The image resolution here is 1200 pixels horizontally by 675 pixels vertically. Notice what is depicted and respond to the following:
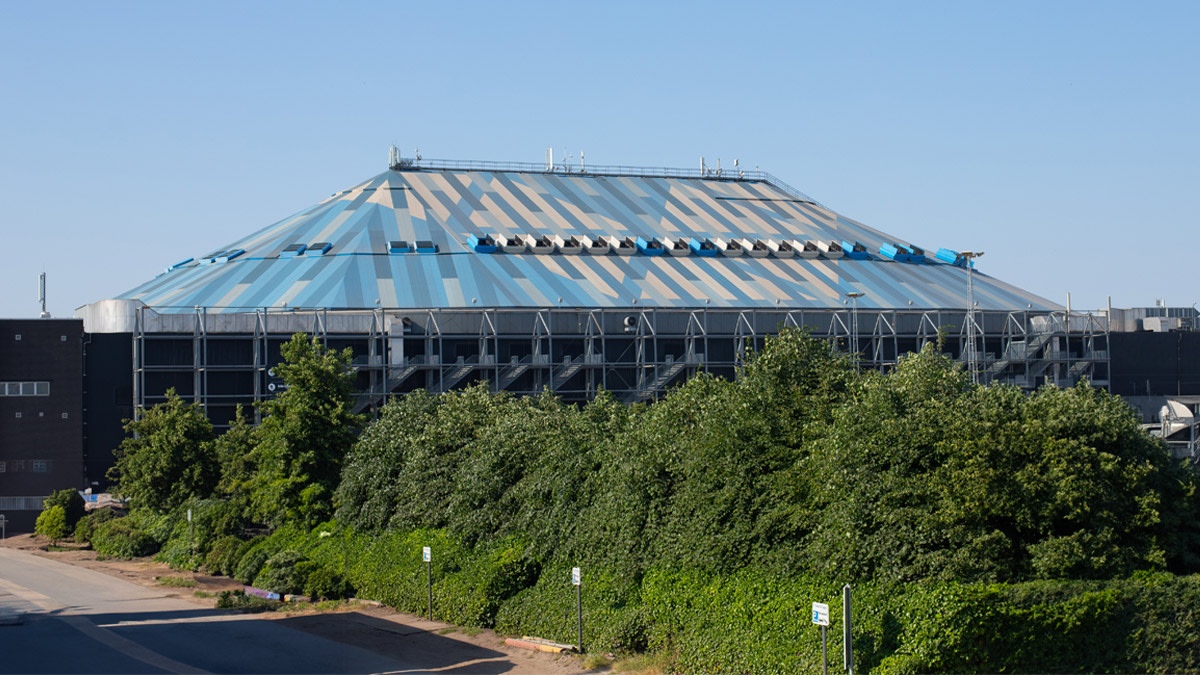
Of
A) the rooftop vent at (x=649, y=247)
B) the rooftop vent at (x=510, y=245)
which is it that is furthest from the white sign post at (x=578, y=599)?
the rooftop vent at (x=649, y=247)

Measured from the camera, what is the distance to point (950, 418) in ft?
67.8

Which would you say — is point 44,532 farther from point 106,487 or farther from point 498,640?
point 498,640

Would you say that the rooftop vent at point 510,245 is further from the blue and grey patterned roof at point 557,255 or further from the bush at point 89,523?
the bush at point 89,523

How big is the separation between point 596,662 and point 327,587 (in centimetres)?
1206

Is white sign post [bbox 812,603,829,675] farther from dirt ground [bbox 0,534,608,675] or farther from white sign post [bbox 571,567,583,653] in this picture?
white sign post [bbox 571,567,583,653]

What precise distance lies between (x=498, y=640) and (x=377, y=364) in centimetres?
2905

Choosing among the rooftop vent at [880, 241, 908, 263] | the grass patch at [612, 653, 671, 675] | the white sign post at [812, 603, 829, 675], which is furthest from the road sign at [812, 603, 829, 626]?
the rooftop vent at [880, 241, 908, 263]

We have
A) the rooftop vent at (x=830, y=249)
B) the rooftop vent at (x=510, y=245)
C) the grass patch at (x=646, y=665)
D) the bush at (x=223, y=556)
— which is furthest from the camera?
the rooftop vent at (x=830, y=249)

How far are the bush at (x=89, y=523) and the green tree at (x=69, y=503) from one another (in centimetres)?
53

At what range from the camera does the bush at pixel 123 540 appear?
148ft

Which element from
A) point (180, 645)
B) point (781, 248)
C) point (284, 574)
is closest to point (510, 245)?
point (781, 248)

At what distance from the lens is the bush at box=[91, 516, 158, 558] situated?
148 feet

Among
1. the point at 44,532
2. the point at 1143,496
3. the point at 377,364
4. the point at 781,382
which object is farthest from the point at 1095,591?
the point at 44,532

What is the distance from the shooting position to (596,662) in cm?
2305
